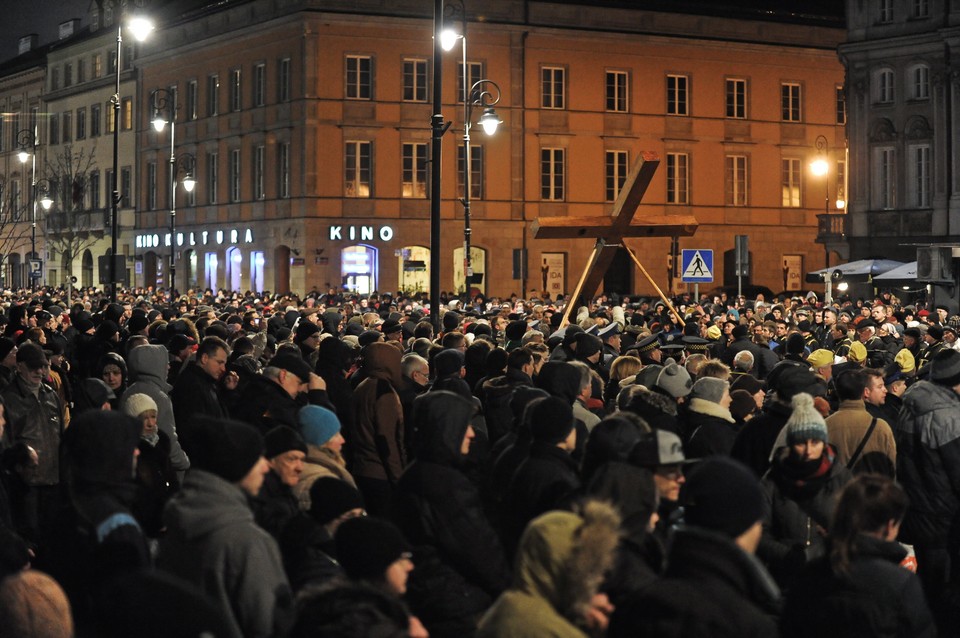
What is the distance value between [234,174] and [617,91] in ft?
55.6

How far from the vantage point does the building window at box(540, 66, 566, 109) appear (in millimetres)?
63594

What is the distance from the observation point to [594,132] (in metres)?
64.7

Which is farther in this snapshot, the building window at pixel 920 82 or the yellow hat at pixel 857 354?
the building window at pixel 920 82

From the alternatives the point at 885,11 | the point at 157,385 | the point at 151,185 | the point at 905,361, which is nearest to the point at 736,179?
the point at 885,11

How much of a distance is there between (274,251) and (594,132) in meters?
14.5

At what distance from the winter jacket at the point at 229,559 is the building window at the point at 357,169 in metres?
55.6

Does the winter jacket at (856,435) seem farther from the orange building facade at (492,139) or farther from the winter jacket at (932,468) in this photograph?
the orange building facade at (492,139)

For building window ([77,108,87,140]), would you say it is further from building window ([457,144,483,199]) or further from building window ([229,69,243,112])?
building window ([457,144,483,199])

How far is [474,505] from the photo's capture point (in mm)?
6727

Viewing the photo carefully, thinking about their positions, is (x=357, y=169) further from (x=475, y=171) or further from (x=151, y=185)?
(x=151, y=185)

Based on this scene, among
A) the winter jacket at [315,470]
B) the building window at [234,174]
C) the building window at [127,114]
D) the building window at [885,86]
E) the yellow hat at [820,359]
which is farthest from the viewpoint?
the building window at [127,114]

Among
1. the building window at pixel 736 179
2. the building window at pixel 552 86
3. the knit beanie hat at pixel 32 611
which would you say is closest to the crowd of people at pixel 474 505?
the knit beanie hat at pixel 32 611

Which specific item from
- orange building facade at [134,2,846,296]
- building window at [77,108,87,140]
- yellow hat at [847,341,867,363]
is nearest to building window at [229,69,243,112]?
orange building facade at [134,2,846,296]

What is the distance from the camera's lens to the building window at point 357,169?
2403 inches
